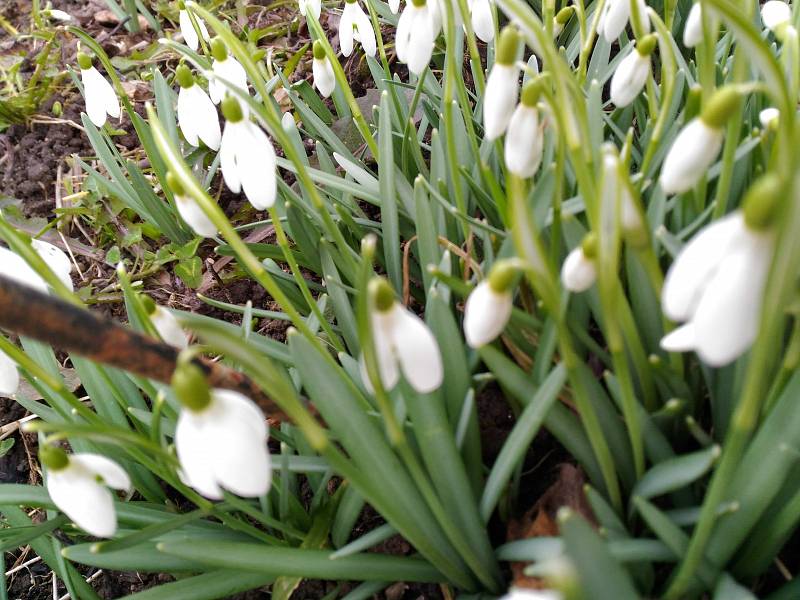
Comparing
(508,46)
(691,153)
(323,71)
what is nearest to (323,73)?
(323,71)

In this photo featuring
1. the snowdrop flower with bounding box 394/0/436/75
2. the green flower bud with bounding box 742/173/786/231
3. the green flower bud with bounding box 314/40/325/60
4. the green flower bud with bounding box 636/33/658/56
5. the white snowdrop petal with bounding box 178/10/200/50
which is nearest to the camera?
the green flower bud with bounding box 742/173/786/231

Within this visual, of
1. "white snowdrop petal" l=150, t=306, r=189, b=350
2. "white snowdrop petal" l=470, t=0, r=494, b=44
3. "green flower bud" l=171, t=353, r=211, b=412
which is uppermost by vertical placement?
"white snowdrop petal" l=470, t=0, r=494, b=44

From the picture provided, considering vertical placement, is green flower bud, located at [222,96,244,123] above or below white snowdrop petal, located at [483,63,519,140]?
below

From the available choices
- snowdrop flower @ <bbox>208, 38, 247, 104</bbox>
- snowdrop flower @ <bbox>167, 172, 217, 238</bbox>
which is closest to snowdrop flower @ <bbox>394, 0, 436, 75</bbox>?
snowdrop flower @ <bbox>208, 38, 247, 104</bbox>

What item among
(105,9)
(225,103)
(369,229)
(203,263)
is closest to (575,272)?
(225,103)

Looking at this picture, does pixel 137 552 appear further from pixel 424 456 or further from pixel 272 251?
pixel 272 251

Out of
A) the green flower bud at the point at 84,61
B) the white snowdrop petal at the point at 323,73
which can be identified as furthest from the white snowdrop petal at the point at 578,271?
the green flower bud at the point at 84,61

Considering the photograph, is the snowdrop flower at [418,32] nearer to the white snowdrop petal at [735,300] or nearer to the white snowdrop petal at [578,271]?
the white snowdrop petal at [578,271]

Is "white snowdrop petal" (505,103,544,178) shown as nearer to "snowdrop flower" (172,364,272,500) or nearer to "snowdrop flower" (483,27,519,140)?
"snowdrop flower" (483,27,519,140)
